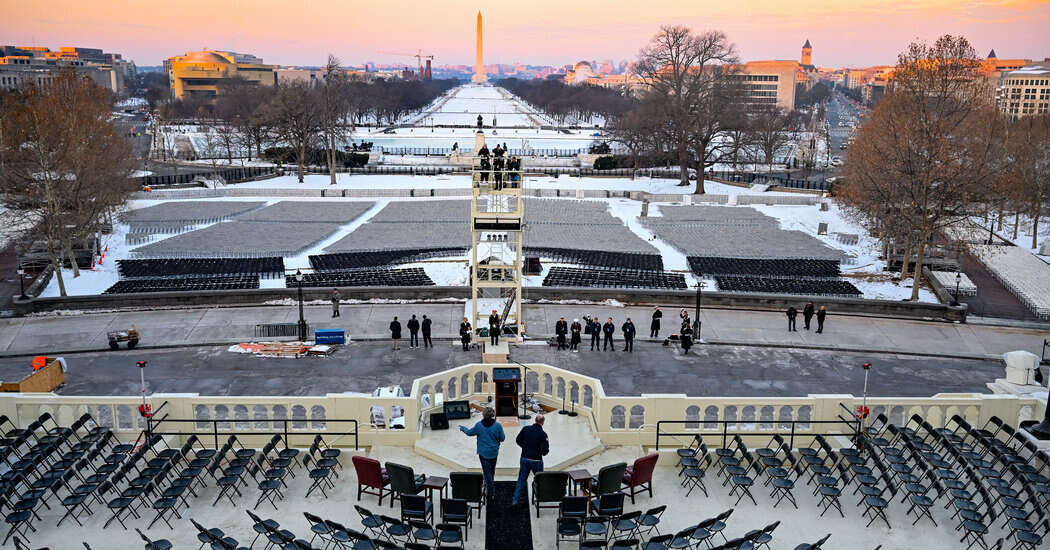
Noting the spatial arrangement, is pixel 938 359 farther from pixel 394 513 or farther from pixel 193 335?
pixel 193 335

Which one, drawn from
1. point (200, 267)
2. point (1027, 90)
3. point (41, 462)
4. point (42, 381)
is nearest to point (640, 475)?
point (41, 462)

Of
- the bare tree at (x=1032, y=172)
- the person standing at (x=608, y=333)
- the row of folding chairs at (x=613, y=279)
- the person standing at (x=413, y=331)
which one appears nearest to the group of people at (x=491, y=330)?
the person standing at (x=413, y=331)

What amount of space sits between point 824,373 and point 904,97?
18.3 m

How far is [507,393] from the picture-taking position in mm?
17266

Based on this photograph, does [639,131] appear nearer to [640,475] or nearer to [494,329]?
[494,329]

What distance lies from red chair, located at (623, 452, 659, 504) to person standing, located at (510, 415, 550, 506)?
159 cm

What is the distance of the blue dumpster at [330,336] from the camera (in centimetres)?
2783

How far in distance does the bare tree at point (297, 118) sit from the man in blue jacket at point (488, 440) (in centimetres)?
6220

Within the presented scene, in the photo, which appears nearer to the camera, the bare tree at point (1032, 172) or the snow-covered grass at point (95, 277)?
the snow-covered grass at point (95, 277)

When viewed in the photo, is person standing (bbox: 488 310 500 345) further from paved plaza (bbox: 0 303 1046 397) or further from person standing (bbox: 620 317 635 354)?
person standing (bbox: 620 317 635 354)

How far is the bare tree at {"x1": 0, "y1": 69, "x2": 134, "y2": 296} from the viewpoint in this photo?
120 ft

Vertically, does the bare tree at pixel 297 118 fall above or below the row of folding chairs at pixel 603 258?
above

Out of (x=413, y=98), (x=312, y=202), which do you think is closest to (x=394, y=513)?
(x=312, y=202)

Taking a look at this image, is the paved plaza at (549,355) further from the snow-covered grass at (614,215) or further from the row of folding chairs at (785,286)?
the snow-covered grass at (614,215)
